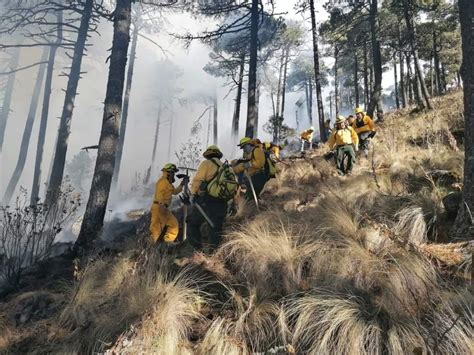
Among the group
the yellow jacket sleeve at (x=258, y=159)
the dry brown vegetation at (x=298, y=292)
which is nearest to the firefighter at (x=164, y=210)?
the dry brown vegetation at (x=298, y=292)

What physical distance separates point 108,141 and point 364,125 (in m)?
6.39

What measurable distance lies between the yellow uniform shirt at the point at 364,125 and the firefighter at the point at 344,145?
3.00 feet

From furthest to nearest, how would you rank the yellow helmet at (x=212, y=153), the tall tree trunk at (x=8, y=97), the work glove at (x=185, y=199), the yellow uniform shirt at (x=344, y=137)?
the tall tree trunk at (x=8, y=97)
the yellow uniform shirt at (x=344, y=137)
the work glove at (x=185, y=199)
the yellow helmet at (x=212, y=153)

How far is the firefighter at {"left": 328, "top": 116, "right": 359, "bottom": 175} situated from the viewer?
27.2ft

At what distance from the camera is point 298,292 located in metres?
3.31

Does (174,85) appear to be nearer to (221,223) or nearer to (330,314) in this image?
(221,223)

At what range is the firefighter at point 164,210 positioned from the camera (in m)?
6.37

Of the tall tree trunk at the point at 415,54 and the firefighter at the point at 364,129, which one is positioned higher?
the tall tree trunk at the point at 415,54

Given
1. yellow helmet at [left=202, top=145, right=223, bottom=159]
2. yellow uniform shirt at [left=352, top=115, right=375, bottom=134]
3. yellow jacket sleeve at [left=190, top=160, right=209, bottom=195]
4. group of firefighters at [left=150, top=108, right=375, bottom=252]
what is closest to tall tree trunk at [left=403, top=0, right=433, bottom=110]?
yellow uniform shirt at [left=352, top=115, right=375, bottom=134]

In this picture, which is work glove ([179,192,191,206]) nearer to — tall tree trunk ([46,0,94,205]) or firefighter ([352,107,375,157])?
firefighter ([352,107,375,157])

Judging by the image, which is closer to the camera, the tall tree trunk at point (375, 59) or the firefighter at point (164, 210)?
the firefighter at point (164, 210)

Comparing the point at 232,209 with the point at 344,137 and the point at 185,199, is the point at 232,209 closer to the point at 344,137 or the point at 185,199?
the point at 185,199

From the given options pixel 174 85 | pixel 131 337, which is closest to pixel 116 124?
pixel 131 337

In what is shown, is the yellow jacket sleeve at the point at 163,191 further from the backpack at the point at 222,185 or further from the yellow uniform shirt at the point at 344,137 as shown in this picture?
the yellow uniform shirt at the point at 344,137
